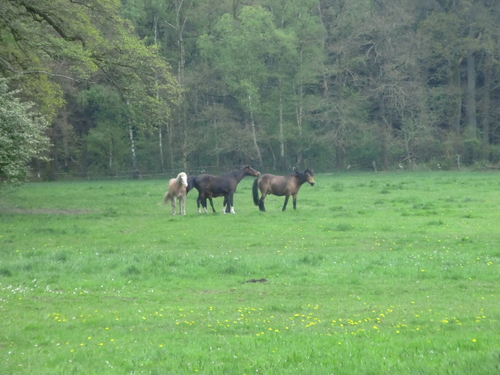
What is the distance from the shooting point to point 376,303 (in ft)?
32.6

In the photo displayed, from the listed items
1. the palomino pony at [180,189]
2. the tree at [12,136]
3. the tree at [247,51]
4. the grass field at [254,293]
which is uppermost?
the tree at [247,51]

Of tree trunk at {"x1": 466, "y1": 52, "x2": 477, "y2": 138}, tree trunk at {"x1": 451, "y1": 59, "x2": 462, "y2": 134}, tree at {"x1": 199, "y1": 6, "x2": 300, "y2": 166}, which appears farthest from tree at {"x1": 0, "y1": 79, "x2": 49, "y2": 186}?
tree trunk at {"x1": 451, "y1": 59, "x2": 462, "y2": 134}

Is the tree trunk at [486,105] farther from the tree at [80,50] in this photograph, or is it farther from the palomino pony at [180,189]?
the palomino pony at [180,189]

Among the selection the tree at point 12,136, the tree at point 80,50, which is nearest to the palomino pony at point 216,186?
the tree at point 80,50

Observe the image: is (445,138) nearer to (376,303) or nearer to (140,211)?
(140,211)

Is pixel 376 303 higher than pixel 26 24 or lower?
lower

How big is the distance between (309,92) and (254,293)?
52.4 m

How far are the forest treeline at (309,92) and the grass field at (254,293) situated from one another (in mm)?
34366

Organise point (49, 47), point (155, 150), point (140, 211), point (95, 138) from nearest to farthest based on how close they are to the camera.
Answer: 1. point (49, 47)
2. point (140, 211)
3. point (95, 138)
4. point (155, 150)

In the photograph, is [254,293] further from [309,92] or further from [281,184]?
[309,92]

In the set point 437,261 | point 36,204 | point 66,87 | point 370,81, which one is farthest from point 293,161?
point 437,261

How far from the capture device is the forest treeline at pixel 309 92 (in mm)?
56188

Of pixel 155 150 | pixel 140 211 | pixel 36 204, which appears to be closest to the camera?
pixel 140 211

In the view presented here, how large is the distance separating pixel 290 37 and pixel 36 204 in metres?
32.7
